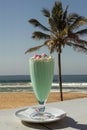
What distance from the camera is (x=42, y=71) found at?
1.30 metres

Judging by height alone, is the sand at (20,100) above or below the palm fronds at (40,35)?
below

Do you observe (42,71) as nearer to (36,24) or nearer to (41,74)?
(41,74)

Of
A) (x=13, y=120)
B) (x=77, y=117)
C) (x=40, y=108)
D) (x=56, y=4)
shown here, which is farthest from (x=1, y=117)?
(x=56, y=4)

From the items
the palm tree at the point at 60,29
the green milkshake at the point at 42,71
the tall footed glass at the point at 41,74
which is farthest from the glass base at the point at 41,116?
the palm tree at the point at 60,29

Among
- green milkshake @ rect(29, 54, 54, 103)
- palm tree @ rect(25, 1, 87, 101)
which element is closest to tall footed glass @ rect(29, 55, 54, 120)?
green milkshake @ rect(29, 54, 54, 103)

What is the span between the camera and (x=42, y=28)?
40.6 feet

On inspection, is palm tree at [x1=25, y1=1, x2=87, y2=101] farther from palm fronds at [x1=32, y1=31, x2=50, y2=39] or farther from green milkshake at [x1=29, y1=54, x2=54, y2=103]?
green milkshake at [x1=29, y1=54, x2=54, y2=103]

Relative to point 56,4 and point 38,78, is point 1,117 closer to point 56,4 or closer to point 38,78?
point 38,78

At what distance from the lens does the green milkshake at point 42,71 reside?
1296 millimetres

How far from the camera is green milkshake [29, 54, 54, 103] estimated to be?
130 centimetres

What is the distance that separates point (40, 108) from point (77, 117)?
0.19 m

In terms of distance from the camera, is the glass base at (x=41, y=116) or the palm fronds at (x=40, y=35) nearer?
the glass base at (x=41, y=116)

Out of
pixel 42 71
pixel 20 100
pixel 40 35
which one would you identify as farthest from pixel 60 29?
pixel 42 71

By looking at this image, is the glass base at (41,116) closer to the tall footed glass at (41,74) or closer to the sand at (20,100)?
the tall footed glass at (41,74)
